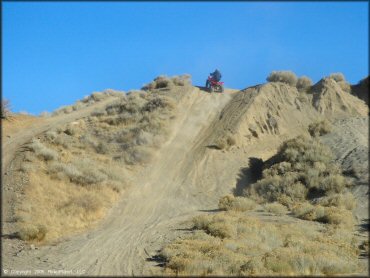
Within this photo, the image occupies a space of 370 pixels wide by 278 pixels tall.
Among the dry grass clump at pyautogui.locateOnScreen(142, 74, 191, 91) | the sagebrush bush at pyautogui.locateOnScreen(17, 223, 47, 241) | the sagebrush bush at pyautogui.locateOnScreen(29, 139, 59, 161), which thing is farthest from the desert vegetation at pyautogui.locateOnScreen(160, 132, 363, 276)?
the dry grass clump at pyautogui.locateOnScreen(142, 74, 191, 91)

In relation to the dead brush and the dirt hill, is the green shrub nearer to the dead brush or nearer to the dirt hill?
the dead brush

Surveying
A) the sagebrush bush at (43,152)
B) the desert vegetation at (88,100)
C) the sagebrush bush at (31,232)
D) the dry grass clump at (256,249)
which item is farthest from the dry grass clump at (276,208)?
the desert vegetation at (88,100)

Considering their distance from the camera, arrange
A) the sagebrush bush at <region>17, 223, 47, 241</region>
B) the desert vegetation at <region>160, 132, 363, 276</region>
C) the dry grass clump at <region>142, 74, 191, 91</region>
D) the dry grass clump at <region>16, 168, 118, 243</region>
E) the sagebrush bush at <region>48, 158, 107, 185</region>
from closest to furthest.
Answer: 1. the desert vegetation at <region>160, 132, 363, 276</region>
2. the sagebrush bush at <region>17, 223, 47, 241</region>
3. the dry grass clump at <region>16, 168, 118, 243</region>
4. the sagebrush bush at <region>48, 158, 107, 185</region>
5. the dry grass clump at <region>142, 74, 191, 91</region>

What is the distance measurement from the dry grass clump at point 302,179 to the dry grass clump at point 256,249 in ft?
12.3

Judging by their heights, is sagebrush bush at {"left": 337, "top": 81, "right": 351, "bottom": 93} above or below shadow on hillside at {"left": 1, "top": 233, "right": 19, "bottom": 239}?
above

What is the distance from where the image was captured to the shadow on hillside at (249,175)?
27.4 meters

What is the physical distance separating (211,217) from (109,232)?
13.3ft

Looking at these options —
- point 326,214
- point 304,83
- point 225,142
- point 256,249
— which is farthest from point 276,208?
point 304,83

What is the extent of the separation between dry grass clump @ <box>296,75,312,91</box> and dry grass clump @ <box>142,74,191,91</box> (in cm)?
887

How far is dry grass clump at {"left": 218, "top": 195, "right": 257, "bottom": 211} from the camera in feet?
75.9

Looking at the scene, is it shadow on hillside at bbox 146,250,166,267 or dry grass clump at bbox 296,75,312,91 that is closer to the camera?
shadow on hillside at bbox 146,250,166,267

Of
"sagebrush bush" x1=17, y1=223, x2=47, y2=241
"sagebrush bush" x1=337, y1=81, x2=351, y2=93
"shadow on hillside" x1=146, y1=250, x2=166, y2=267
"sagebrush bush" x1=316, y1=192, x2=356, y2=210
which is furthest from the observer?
"sagebrush bush" x1=337, y1=81, x2=351, y2=93

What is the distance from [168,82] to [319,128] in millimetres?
15634

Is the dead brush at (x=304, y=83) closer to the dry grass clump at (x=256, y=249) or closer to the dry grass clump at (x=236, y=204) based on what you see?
the dry grass clump at (x=236, y=204)
